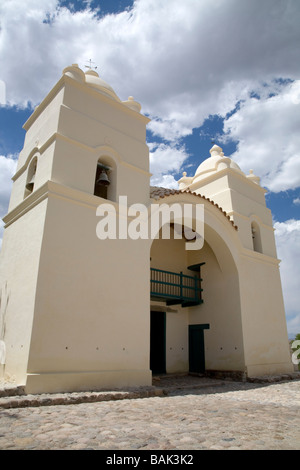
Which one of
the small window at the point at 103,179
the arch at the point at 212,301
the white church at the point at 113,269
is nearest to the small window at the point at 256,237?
the white church at the point at 113,269

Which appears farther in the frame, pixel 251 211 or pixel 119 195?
pixel 251 211

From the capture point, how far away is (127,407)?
18.0ft

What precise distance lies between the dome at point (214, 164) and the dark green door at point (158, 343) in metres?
6.12

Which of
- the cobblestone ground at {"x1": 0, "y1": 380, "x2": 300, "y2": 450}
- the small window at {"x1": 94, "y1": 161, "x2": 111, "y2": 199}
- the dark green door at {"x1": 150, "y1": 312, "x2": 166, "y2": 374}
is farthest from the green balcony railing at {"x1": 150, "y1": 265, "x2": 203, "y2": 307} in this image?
the cobblestone ground at {"x1": 0, "y1": 380, "x2": 300, "y2": 450}

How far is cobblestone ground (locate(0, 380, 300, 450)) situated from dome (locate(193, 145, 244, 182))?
29.8 feet

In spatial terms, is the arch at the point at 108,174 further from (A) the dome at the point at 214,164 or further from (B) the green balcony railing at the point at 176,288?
(A) the dome at the point at 214,164

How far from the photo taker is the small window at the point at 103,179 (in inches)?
331

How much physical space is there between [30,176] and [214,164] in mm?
7623

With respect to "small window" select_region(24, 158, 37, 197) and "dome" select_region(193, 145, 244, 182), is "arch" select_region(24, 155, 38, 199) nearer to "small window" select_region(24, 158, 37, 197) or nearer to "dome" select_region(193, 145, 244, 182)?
"small window" select_region(24, 158, 37, 197)

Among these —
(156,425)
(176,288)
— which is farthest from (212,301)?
(156,425)

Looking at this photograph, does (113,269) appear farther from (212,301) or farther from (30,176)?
(212,301)
